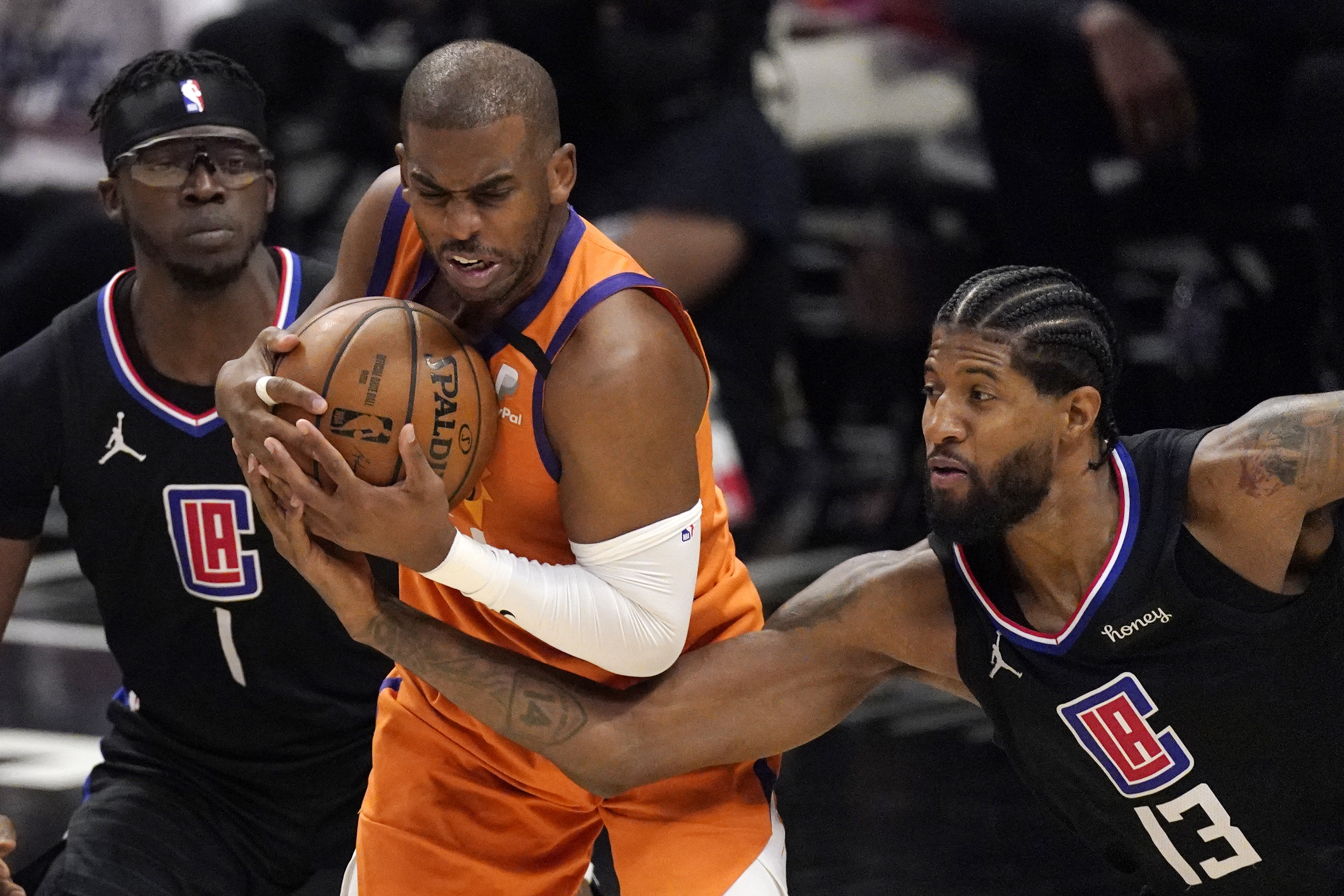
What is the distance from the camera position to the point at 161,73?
363 cm

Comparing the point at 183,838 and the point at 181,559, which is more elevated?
the point at 181,559

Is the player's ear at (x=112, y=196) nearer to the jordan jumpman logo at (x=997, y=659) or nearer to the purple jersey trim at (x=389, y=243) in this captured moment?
the purple jersey trim at (x=389, y=243)

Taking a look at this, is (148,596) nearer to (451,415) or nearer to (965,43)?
(451,415)

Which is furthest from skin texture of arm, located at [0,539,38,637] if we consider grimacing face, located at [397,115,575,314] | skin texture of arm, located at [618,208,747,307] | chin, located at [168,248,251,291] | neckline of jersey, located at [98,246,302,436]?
skin texture of arm, located at [618,208,747,307]

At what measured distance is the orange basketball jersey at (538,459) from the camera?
2.98 metres

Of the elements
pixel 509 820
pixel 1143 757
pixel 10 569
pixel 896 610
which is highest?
pixel 10 569

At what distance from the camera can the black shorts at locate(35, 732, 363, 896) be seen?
3400mm

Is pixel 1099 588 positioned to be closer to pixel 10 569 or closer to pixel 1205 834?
pixel 1205 834

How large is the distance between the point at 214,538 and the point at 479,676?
0.73 metres

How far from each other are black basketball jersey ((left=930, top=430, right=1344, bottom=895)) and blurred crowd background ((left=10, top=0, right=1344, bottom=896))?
114 cm

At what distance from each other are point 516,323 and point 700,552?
548 millimetres

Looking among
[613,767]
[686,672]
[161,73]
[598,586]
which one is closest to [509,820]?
[613,767]

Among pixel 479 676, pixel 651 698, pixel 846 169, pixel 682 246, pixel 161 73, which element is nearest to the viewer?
pixel 479 676

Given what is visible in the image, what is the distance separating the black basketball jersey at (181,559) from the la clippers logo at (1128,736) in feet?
4.54
